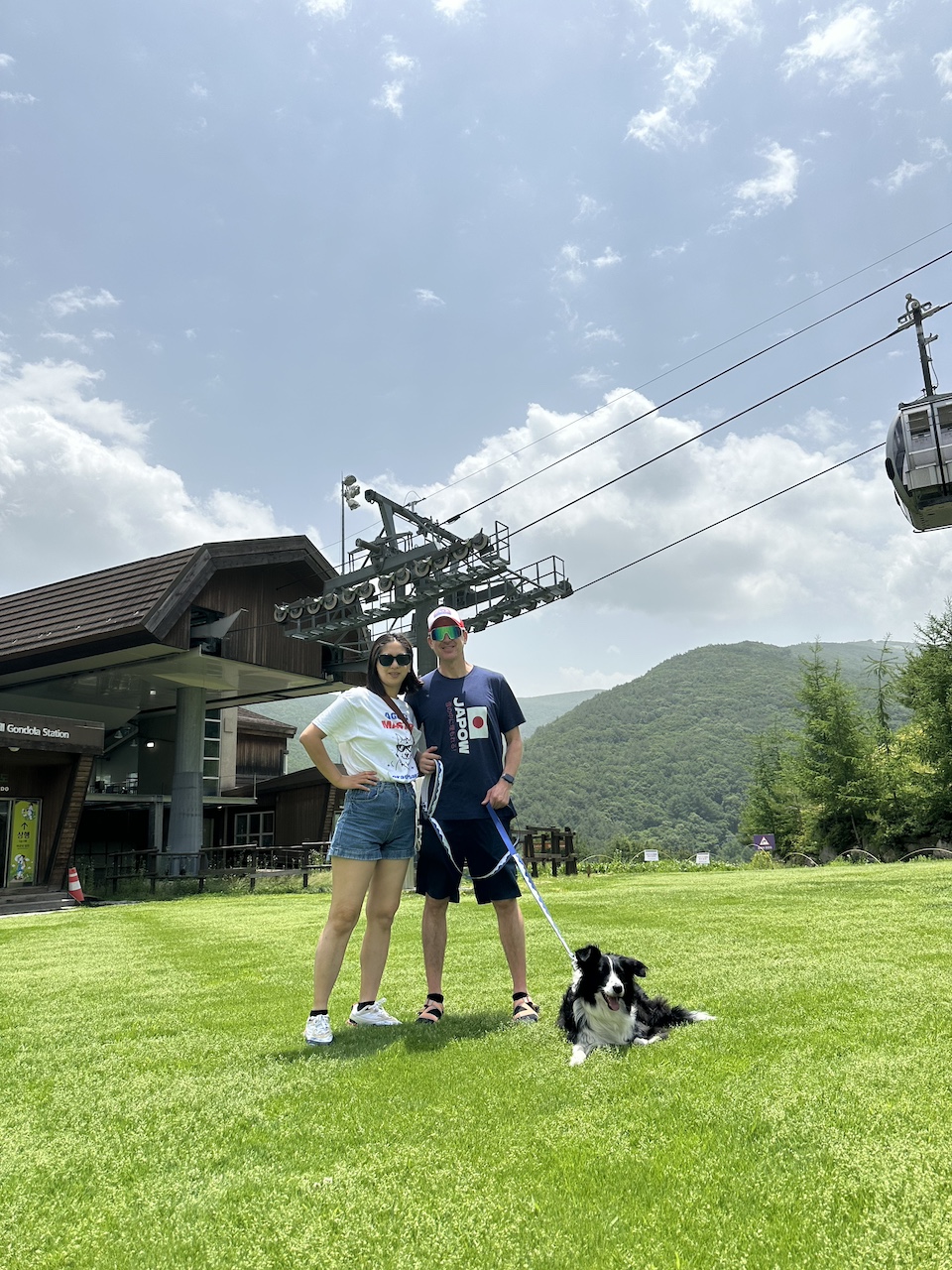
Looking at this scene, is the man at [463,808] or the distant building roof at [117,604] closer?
the man at [463,808]

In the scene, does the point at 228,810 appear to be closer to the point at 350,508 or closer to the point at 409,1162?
the point at 350,508

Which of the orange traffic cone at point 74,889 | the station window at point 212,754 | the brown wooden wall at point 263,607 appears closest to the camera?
the orange traffic cone at point 74,889

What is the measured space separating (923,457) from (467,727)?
7.14 m

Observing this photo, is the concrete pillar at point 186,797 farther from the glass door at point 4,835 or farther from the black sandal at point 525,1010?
the black sandal at point 525,1010

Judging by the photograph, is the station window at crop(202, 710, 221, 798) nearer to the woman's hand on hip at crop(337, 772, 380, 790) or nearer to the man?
the man

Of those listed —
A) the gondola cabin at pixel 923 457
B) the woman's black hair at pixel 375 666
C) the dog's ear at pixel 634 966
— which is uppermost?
the gondola cabin at pixel 923 457

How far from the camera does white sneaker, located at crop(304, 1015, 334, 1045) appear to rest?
3.65 m

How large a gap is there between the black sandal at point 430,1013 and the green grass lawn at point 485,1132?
0.36 feet

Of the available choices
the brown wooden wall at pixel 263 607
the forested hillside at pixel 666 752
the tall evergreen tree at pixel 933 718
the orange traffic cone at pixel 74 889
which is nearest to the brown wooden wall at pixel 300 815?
the brown wooden wall at pixel 263 607

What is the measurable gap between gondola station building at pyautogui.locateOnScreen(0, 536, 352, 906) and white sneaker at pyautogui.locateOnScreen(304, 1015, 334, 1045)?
17.7m

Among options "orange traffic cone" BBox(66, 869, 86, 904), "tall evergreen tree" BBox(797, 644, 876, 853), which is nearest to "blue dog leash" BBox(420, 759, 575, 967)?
"orange traffic cone" BBox(66, 869, 86, 904)

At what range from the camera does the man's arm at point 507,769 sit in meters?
4.16

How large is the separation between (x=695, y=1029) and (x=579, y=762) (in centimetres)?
11714

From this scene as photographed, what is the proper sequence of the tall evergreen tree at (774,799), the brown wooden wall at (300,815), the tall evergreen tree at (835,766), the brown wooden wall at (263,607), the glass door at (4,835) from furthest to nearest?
the tall evergreen tree at (774,799), the tall evergreen tree at (835,766), the brown wooden wall at (300,815), the brown wooden wall at (263,607), the glass door at (4,835)
